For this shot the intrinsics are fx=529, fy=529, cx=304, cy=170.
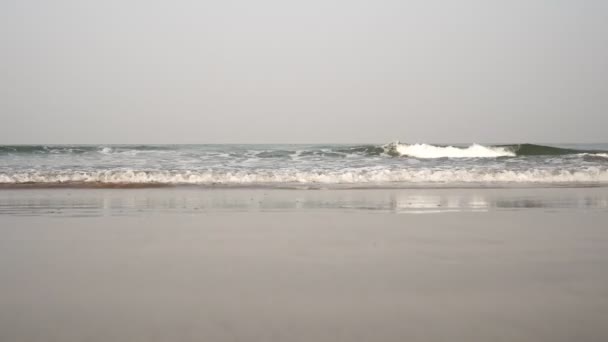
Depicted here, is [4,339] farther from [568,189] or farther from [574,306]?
[568,189]

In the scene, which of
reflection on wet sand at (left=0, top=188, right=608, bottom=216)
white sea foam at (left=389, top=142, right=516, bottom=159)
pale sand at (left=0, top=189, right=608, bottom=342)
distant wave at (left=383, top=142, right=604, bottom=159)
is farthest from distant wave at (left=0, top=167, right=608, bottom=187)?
white sea foam at (left=389, top=142, right=516, bottom=159)

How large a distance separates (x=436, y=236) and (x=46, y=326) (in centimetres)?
316

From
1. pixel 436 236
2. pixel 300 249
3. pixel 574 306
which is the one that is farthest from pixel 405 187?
pixel 574 306

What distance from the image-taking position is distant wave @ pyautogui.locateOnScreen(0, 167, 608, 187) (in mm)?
11266

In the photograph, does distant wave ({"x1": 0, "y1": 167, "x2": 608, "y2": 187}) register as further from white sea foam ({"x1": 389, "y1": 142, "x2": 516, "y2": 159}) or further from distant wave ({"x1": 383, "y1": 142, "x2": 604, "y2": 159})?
white sea foam ({"x1": 389, "y1": 142, "x2": 516, "y2": 159})

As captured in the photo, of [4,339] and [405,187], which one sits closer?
[4,339]

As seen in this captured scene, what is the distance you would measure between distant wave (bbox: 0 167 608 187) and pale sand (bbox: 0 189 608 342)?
17.5 ft

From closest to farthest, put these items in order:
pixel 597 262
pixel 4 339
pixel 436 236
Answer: pixel 4 339 < pixel 597 262 < pixel 436 236

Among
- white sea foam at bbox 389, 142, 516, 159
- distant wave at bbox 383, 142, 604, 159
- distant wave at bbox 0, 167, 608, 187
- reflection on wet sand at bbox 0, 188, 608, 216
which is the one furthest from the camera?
white sea foam at bbox 389, 142, 516, 159

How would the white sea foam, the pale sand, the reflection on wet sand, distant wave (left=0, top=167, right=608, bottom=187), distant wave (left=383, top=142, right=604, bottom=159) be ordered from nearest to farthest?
the pale sand
the reflection on wet sand
distant wave (left=0, top=167, right=608, bottom=187)
distant wave (left=383, top=142, right=604, bottom=159)
the white sea foam

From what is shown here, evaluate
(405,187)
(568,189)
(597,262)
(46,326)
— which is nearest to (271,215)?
(597,262)

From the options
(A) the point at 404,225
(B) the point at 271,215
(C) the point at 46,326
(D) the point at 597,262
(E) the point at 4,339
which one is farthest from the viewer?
(B) the point at 271,215

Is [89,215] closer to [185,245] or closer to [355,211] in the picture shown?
[185,245]

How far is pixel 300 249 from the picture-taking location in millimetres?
3900
